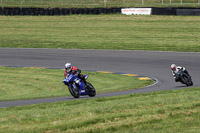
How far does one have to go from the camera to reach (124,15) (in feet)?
172

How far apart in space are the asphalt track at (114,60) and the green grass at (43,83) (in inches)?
57.4

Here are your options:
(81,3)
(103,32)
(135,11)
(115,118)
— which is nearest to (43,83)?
(115,118)

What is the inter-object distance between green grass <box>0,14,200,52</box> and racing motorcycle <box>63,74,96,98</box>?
1785 cm

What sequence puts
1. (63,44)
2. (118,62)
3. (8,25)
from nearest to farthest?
(118,62), (63,44), (8,25)

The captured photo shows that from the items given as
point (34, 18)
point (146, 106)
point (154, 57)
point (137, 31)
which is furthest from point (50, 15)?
point (146, 106)

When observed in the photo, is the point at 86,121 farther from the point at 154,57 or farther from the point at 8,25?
the point at 8,25


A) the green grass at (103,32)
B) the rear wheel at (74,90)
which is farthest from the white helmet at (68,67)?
the green grass at (103,32)

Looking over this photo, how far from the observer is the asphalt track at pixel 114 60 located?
2375cm

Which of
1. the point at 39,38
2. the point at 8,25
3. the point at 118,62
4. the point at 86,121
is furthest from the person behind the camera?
the point at 8,25

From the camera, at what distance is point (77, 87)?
53.1ft

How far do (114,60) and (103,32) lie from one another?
54.5ft

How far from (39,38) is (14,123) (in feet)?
108

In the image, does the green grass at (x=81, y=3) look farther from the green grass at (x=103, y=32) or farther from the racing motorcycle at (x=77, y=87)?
the racing motorcycle at (x=77, y=87)

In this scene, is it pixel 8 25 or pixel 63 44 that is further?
pixel 8 25
